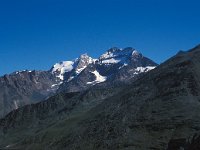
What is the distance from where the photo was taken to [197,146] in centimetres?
7538

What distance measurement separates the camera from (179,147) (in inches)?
3706

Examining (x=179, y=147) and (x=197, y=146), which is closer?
(x=197, y=146)

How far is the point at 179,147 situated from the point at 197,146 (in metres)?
19.0
